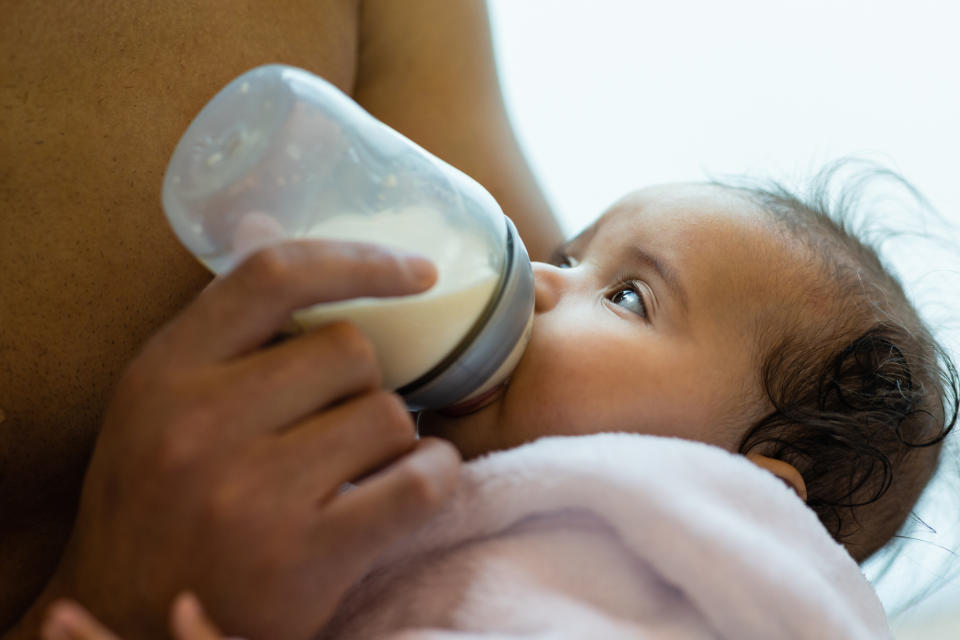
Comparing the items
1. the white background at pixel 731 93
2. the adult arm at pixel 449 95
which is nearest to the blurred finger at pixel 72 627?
the adult arm at pixel 449 95

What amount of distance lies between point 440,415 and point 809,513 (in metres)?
0.43

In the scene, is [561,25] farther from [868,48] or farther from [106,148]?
[106,148]

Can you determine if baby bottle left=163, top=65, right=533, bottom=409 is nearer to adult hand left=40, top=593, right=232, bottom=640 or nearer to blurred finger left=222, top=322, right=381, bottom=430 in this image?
blurred finger left=222, top=322, right=381, bottom=430

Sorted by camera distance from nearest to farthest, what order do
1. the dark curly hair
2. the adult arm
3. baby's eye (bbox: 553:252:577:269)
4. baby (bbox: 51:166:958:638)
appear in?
baby (bbox: 51:166:958:638)
the dark curly hair
baby's eye (bbox: 553:252:577:269)
the adult arm

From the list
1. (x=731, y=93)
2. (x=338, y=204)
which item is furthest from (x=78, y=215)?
(x=731, y=93)

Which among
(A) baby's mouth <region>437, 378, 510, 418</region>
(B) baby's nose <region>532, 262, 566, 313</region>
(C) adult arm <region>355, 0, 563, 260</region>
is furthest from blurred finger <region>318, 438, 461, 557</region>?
(C) adult arm <region>355, 0, 563, 260</region>

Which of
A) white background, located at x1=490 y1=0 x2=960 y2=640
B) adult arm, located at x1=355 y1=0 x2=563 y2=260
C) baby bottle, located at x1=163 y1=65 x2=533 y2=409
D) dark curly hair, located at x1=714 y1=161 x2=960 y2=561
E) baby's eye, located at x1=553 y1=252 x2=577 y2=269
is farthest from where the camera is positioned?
white background, located at x1=490 y1=0 x2=960 y2=640

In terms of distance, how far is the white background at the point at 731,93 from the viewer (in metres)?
1.67

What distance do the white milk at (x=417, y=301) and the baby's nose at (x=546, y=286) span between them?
0.23 meters

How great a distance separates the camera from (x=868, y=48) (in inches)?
68.7

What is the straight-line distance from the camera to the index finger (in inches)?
25.3

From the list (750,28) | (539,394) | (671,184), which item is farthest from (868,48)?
(539,394)

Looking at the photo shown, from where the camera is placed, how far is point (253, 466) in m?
0.64

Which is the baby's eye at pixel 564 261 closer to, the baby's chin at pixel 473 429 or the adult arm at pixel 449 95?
the adult arm at pixel 449 95
